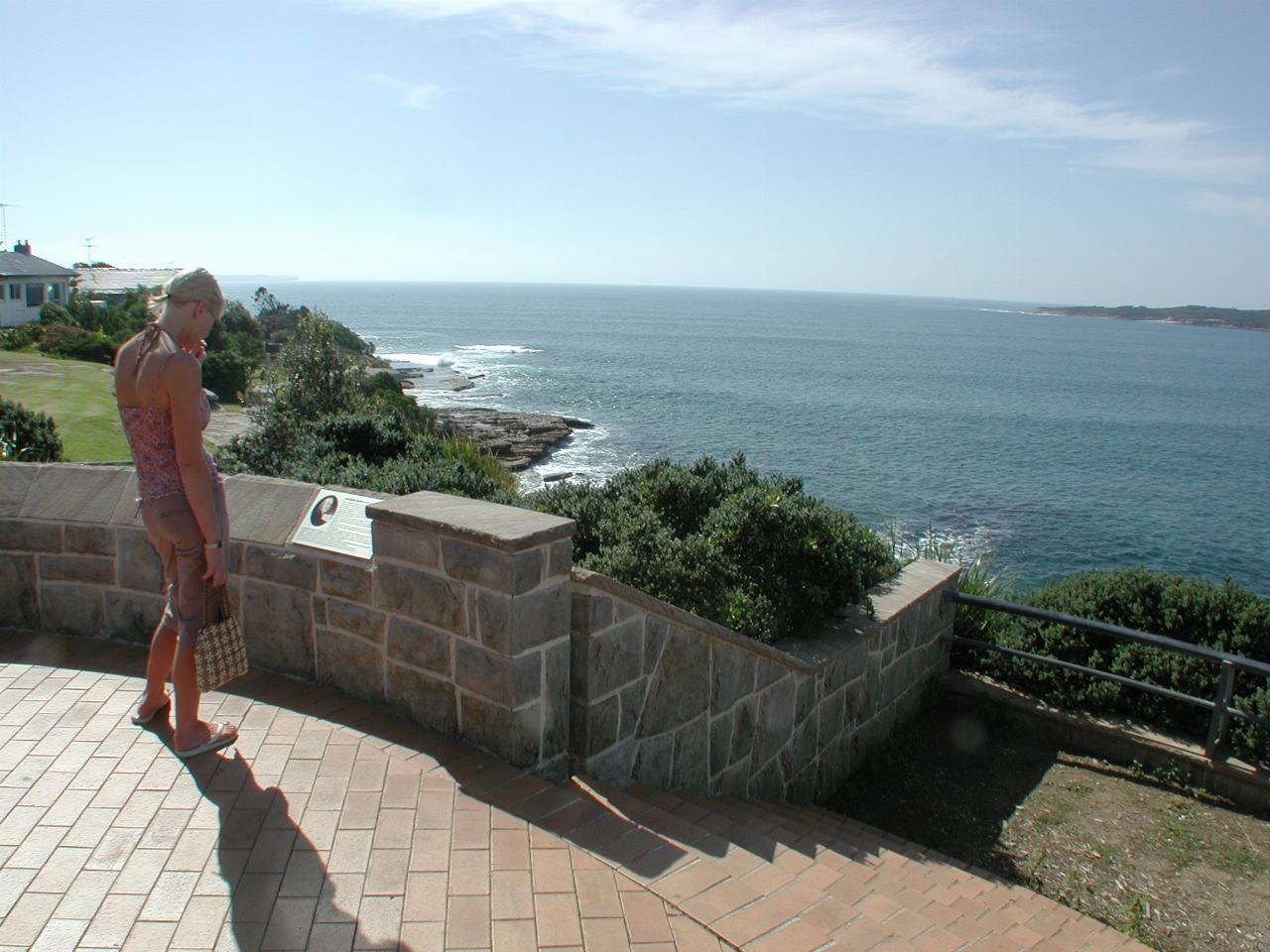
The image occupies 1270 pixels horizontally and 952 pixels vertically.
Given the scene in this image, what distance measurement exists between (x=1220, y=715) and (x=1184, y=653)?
440 millimetres

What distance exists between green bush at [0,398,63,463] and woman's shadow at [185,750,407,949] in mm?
8859

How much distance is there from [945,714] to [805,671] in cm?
227

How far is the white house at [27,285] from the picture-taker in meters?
47.2

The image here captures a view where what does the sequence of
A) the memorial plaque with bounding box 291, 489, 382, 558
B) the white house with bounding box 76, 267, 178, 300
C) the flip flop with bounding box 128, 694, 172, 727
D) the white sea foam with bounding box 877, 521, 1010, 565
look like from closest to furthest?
the flip flop with bounding box 128, 694, 172, 727 < the memorial plaque with bounding box 291, 489, 382, 558 < the white sea foam with bounding box 877, 521, 1010, 565 < the white house with bounding box 76, 267, 178, 300

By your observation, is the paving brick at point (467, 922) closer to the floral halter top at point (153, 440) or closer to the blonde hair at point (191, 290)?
the floral halter top at point (153, 440)

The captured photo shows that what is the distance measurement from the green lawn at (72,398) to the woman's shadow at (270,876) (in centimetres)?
1259

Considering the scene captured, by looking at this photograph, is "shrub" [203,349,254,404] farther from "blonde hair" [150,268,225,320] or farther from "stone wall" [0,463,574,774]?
"blonde hair" [150,268,225,320]

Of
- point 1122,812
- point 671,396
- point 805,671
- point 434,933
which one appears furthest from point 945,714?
point 671,396

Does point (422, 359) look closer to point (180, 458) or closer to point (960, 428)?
point (960, 428)

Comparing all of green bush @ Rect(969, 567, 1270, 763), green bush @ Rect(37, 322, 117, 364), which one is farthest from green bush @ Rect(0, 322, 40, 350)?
green bush @ Rect(969, 567, 1270, 763)

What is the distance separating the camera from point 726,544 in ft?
21.5

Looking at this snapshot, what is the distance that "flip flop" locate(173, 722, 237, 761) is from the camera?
3857 millimetres

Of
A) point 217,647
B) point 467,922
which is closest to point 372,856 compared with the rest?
point 467,922

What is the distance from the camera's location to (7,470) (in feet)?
17.1
